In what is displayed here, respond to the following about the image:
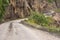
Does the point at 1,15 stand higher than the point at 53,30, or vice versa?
the point at 53,30

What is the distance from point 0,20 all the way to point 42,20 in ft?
22.6

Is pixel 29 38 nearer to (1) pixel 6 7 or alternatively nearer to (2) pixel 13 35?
(2) pixel 13 35

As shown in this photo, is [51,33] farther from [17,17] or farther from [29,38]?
[17,17]

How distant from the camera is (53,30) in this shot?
14.4m

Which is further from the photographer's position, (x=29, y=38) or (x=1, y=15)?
(x=1, y=15)

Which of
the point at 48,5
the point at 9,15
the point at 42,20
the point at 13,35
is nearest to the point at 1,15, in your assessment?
the point at 9,15

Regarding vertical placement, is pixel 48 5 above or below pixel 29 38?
below

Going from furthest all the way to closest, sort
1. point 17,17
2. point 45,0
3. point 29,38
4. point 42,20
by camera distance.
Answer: point 45,0, point 17,17, point 42,20, point 29,38

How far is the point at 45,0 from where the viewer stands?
126 ft

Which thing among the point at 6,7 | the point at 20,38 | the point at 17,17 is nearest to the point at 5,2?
the point at 6,7

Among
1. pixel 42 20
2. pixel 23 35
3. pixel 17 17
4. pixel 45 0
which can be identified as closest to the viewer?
pixel 23 35

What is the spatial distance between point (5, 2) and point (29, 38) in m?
15.7

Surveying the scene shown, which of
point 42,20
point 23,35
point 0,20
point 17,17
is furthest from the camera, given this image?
point 17,17

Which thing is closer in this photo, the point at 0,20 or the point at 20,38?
the point at 20,38
